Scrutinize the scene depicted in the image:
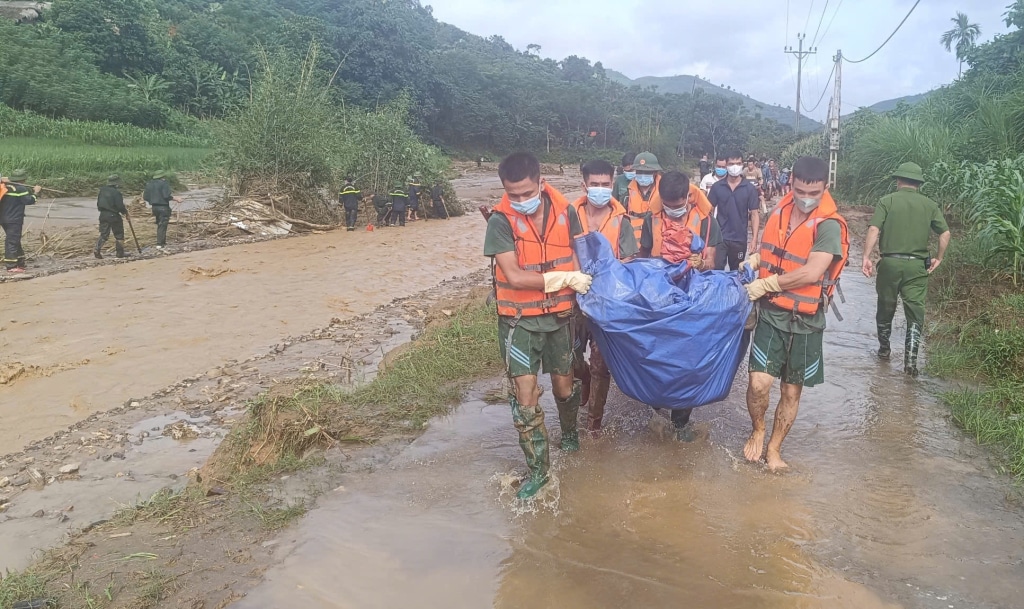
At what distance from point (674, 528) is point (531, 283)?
1.39m

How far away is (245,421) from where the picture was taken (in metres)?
4.58

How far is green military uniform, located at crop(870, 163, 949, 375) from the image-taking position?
5.54 m

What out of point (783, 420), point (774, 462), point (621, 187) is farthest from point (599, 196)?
point (621, 187)

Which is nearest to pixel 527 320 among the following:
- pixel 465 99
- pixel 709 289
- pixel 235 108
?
pixel 709 289

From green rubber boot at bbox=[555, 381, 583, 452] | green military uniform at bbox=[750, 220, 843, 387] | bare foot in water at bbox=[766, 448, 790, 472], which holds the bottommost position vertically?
bare foot in water at bbox=[766, 448, 790, 472]

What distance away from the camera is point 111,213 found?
12508mm

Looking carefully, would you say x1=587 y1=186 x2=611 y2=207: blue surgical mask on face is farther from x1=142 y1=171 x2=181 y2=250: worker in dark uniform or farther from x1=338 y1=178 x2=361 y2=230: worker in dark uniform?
x1=338 y1=178 x2=361 y2=230: worker in dark uniform

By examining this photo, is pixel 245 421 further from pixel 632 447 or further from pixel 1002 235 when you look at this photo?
pixel 1002 235

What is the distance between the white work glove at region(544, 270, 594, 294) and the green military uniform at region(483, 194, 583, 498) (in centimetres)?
19

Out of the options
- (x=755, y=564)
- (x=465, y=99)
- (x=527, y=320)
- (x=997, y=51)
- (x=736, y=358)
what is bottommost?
(x=755, y=564)

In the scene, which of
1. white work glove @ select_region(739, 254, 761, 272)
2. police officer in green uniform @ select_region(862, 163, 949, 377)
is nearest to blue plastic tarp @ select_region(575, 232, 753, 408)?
white work glove @ select_region(739, 254, 761, 272)

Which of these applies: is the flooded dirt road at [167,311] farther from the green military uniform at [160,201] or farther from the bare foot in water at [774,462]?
the bare foot in water at [774,462]

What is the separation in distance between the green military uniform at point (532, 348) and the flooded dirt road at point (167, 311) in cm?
404

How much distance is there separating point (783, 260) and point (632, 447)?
4.77 ft
